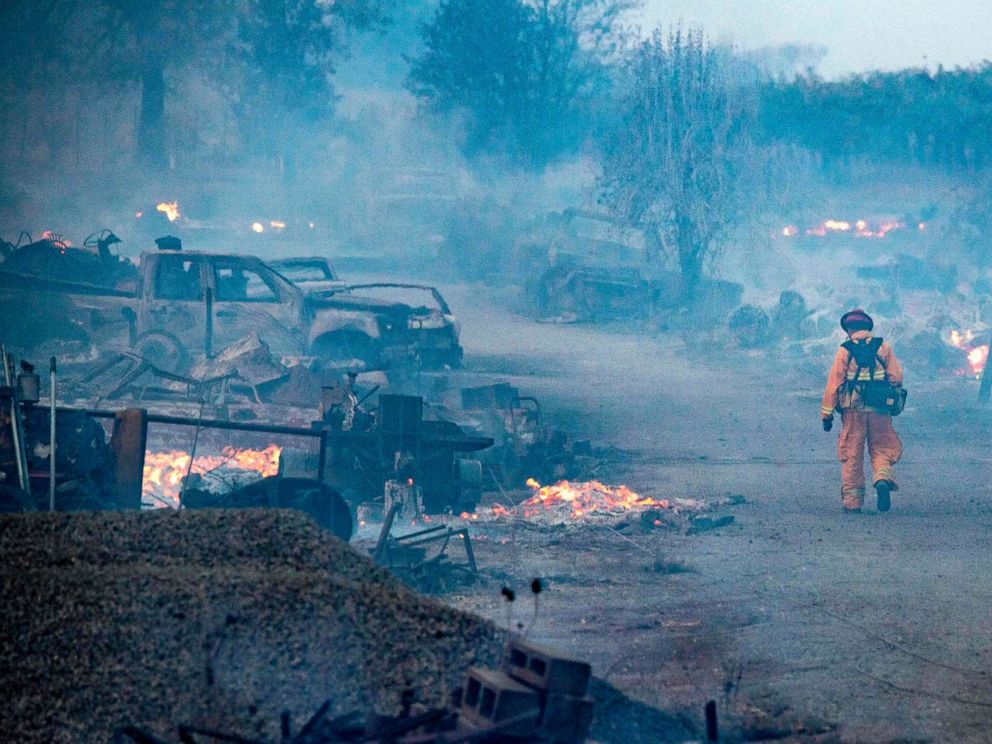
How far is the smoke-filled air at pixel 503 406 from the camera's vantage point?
395 centimetres

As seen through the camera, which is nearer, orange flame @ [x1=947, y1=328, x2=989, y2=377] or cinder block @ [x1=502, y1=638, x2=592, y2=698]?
cinder block @ [x1=502, y1=638, x2=592, y2=698]

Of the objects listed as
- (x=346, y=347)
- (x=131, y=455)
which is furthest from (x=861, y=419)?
(x=346, y=347)

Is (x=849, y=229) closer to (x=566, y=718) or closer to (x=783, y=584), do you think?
(x=783, y=584)

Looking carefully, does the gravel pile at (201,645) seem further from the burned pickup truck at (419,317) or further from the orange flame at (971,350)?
the orange flame at (971,350)

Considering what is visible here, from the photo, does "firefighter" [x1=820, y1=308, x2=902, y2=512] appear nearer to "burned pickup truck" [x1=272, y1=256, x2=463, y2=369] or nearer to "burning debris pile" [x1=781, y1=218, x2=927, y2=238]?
"burned pickup truck" [x1=272, y1=256, x2=463, y2=369]

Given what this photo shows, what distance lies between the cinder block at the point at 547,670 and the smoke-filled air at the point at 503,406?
0.07 ft

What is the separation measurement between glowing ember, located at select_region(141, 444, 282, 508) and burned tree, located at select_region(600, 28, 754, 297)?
15.3 meters

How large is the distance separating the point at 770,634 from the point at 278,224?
30.1 metres

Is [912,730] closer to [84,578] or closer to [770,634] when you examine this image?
[770,634]

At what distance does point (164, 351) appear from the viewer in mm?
13680

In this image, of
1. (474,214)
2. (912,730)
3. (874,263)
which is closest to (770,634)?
(912,730)

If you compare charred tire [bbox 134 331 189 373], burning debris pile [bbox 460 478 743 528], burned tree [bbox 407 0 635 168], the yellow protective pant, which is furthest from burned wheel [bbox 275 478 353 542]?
burned tree [bbox 407 0 635 168]

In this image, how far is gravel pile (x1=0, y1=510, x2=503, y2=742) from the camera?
374 cm

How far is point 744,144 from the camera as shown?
23984 millimetres
